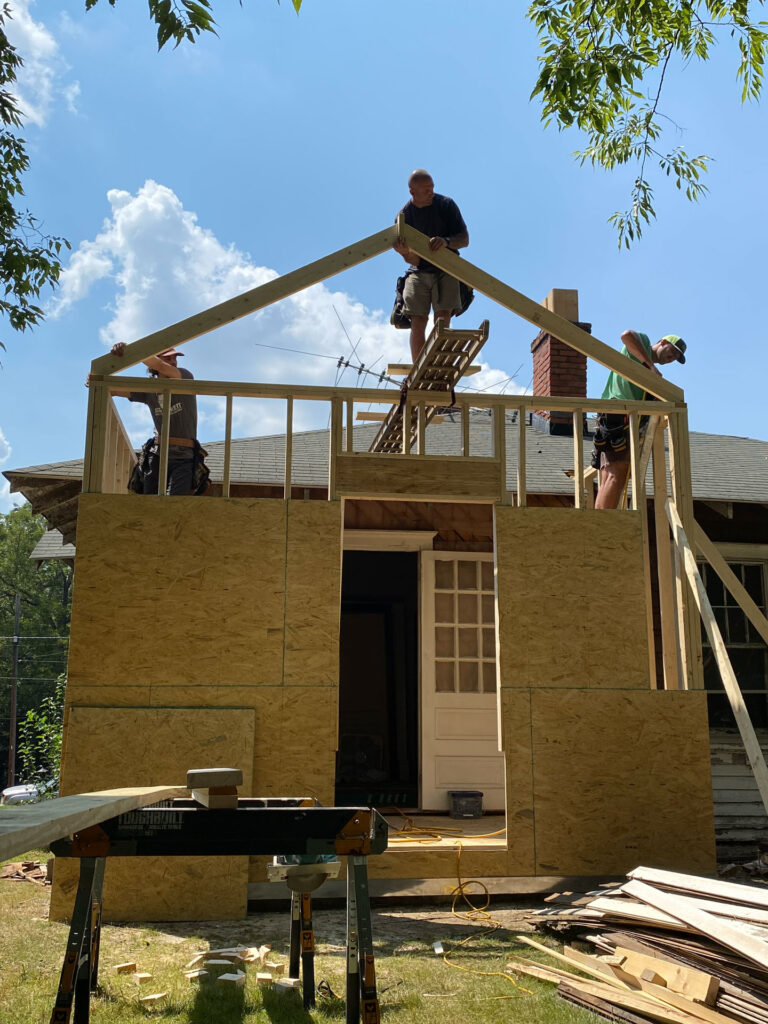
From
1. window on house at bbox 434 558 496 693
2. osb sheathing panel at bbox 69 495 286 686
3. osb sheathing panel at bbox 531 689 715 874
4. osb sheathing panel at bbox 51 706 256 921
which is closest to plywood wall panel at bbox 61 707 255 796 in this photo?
osb sheathing panel at bbox 51 706 256 921

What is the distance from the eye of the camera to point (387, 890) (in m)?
6.04

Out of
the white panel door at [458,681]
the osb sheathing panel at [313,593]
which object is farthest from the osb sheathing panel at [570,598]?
the white panel door at [458,681]

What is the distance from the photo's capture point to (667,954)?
4.25m

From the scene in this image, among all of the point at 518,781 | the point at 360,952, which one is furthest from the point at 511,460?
the point at 360,952

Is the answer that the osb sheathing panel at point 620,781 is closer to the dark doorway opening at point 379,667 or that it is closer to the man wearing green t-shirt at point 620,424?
the man wearing green t-shirt at point 620,424

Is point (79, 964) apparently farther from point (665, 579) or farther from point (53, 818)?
point (665, 579)

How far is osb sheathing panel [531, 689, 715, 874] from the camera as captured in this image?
251 inches

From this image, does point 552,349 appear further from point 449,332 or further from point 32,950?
point 32,950

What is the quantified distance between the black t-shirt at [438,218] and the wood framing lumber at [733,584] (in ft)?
9.92

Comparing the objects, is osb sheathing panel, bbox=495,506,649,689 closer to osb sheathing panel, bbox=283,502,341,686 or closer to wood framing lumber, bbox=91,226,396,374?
osb sheathing panel, bbox=283,502,341,686

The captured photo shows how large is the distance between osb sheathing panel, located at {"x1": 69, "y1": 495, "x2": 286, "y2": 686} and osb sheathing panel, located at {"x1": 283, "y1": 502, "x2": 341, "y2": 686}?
0.08m

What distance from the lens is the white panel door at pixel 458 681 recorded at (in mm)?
8945

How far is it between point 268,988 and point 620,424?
528 cm

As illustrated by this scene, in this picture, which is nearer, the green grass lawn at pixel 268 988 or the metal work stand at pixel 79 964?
the metal work stand at pixel 79 964
